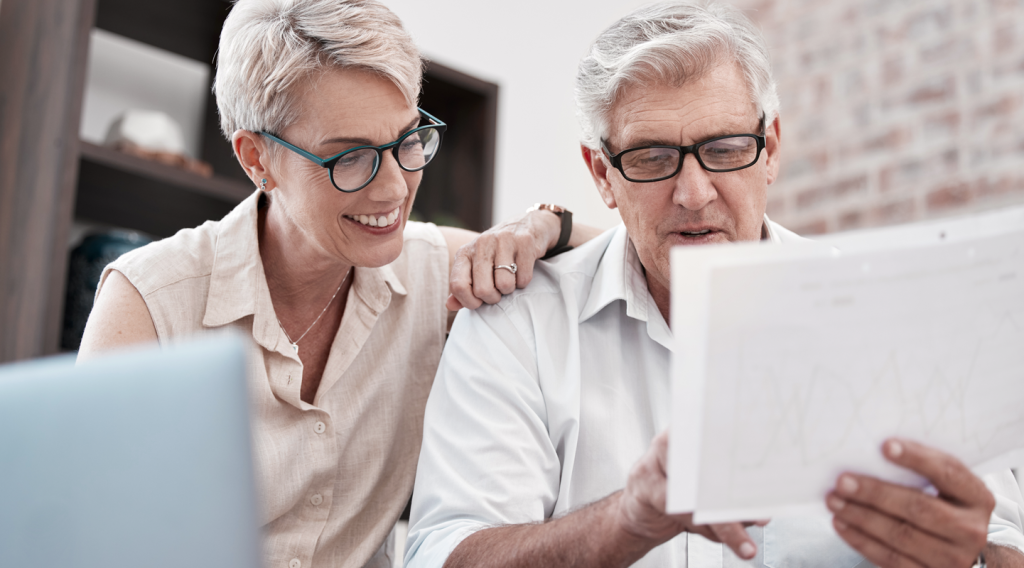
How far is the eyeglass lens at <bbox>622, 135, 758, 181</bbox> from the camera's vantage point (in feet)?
4.19

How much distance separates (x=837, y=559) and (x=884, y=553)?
1.48ft

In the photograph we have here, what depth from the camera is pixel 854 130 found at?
281cm

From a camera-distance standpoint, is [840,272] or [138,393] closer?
[138,393]

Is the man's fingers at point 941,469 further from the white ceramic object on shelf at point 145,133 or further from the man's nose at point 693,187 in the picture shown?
the white ceramic object on shelf at point 145,133

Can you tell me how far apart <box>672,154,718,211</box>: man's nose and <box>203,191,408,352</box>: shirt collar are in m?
0.52

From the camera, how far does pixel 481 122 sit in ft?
9.91

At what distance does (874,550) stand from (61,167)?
6.40ft

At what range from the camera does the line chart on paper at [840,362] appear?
27.7 inches

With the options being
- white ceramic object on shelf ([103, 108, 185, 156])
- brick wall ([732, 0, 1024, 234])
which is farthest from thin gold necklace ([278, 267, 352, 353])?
brick wall ([732, 0, 1024, 234])

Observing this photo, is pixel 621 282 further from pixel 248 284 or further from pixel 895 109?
pixel 895 109

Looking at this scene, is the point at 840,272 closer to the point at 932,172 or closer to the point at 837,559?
the point at 837,559

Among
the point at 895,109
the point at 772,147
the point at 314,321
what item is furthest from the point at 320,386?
the point at 895,109

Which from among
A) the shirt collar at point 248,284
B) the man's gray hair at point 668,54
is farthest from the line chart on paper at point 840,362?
the shirt collar at point 248,284

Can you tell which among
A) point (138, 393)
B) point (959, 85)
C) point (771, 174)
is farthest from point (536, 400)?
point (959, 85)
